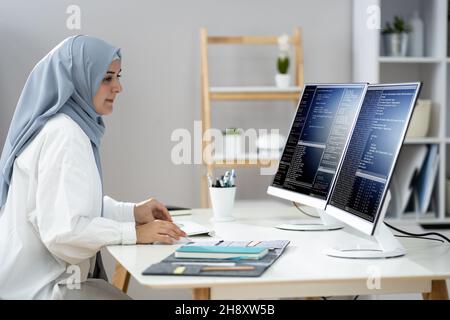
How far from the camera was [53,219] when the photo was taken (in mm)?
1752

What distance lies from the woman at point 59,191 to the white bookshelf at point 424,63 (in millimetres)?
1741

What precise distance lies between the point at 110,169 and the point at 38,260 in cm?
169

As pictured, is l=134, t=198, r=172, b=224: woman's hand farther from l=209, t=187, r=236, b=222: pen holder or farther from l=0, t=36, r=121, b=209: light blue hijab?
l=0, t=36, r=121, b=209: light blue hijab

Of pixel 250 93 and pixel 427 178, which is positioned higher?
pixel 250 93

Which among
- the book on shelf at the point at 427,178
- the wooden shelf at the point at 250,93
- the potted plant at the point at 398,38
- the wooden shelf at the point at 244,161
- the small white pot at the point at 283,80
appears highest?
the potted plant at the point at 398,38

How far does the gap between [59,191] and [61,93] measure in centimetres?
29

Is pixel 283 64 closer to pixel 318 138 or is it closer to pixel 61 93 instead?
pixel 318 138

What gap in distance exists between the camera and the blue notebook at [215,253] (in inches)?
61.4

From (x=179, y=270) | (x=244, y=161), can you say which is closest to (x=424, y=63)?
(x=244, y=161)

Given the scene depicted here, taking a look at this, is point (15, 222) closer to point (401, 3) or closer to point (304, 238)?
point (304, 238)

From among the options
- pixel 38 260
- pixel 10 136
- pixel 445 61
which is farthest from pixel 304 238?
pixel 445 61

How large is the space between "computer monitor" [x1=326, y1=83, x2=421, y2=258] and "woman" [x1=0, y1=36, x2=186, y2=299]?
427 mm

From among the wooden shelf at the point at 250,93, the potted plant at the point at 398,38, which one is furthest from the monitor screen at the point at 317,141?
the potted plant at the point at 398,38

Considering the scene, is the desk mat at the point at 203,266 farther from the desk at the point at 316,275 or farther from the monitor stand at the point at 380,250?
the monitor stand at the point at 380,250
